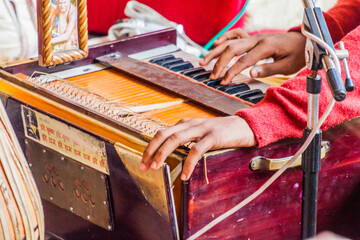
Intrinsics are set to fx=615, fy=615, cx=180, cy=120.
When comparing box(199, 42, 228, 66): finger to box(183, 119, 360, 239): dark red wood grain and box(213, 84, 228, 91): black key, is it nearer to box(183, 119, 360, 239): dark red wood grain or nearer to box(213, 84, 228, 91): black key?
box(213, 84, 228, 91): black key

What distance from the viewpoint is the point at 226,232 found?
138cm

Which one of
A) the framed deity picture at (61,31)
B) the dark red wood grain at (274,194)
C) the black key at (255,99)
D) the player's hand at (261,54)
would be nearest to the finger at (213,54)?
the player's hand at (261,54)

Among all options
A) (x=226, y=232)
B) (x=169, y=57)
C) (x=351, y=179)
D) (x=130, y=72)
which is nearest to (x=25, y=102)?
(x=130, y=72)

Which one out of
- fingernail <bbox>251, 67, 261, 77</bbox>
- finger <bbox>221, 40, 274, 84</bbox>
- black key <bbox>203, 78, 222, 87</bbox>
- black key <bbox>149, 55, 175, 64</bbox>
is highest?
finger <bbox>221, 40, 274, 84</bbox>

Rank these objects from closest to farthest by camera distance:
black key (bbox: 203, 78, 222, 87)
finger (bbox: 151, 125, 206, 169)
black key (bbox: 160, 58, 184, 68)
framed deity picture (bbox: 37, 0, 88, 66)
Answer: finger (bbox: 151, 125, 206, 169) → framed deity picture (bbox: 37, 0, 88, 66) → black key (bbox: 203, 78, 222, 87) → black key (bbox: 160, 58, 184, 68)

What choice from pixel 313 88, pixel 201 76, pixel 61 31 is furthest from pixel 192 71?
pixel 313 88

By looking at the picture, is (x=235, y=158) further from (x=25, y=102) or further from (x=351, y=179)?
(x=25, y=102)

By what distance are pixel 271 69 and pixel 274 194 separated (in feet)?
1.57

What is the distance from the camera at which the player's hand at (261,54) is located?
67.8 inches

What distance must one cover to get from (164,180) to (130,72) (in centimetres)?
55

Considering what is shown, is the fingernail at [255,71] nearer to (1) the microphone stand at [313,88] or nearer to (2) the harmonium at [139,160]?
(2) the harmonium at [139,160]

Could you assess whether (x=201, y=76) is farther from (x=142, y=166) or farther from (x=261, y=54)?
(x=142, y=166)

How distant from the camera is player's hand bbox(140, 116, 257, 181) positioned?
1.22 m

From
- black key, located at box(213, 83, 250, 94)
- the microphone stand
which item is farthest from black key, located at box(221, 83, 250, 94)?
the microphone stand
